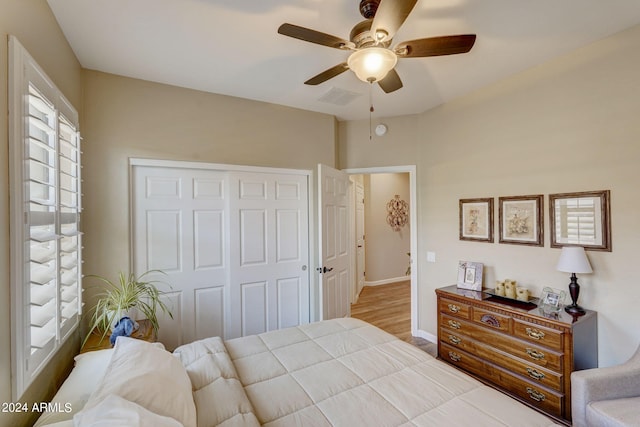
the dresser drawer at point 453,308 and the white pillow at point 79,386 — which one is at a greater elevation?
the white pillow at point 79,386

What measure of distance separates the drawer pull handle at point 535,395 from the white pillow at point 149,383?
7.80 feet

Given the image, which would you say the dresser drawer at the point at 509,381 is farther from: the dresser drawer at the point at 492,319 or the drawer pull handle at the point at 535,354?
the dresser drawer at the point at 492,319

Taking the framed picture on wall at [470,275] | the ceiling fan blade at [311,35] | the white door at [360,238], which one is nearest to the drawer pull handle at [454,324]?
the framed picture on wall at [470,275]

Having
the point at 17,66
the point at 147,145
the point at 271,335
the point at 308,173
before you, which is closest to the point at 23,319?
the point at 17,66

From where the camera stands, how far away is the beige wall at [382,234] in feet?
20.0

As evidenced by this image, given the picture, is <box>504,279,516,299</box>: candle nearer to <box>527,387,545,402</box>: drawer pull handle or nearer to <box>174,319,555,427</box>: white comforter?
<box>527,387,545,402</box>: drawer pull handle

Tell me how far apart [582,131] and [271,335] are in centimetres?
280

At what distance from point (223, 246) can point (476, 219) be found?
2.62 meters

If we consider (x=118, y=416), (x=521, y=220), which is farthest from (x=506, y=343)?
(x=118, y=416)

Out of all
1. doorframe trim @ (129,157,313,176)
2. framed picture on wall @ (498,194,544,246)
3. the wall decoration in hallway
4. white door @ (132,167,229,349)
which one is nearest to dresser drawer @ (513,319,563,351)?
framed picture on wall @ (498,194,544,246)

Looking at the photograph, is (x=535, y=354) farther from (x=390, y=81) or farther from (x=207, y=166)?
(x=207, y=166)

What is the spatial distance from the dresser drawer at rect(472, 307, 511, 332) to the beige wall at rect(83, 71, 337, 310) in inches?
94.5

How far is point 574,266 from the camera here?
2061mm

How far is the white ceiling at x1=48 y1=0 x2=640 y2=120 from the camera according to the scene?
1729mm
